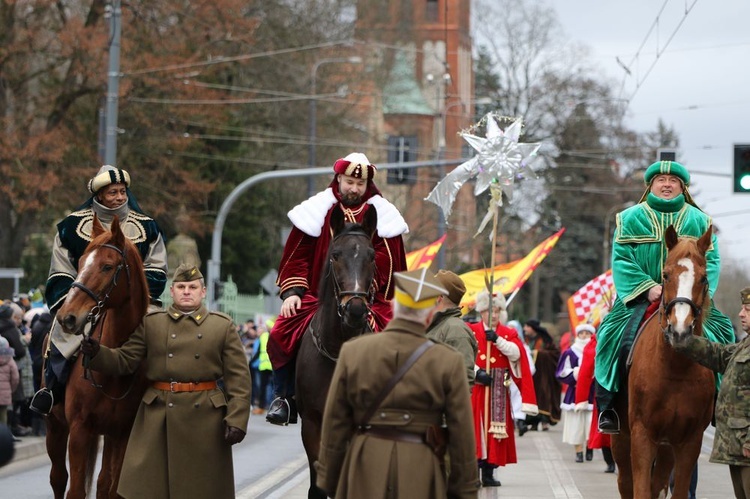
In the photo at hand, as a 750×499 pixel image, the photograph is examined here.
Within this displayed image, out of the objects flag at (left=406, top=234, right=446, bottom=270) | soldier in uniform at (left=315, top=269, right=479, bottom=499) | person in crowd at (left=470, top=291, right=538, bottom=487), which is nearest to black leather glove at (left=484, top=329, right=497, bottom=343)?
person in crowd at (left=470, top=291, right=538, bottom=487)

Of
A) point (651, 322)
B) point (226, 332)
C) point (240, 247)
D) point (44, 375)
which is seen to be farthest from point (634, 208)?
point (240, 247)

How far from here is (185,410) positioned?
Answer: 1023 cm

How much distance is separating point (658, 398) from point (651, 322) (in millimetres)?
641

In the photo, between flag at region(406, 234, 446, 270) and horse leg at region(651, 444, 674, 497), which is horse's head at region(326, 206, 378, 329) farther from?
flag at region(406, 234, 446, 270)

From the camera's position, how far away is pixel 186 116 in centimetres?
4016

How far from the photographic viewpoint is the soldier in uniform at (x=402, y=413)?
7777 mm

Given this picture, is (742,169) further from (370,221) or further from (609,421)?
(370,221)

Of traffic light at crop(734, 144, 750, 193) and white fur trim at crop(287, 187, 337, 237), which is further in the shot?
traffic light at crop(734, 144, 750, 193)

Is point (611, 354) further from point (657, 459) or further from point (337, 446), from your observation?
point (337, 446)

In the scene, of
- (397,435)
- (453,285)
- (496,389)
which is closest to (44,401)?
(453,285)

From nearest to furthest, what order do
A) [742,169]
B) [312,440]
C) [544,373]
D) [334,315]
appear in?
[334,315], [312,440], [742,169], [544,373]

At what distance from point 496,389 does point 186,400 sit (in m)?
7.71

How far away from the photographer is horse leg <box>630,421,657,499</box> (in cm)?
1091

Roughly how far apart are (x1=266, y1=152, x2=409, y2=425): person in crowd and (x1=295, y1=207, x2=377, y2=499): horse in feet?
0.70
